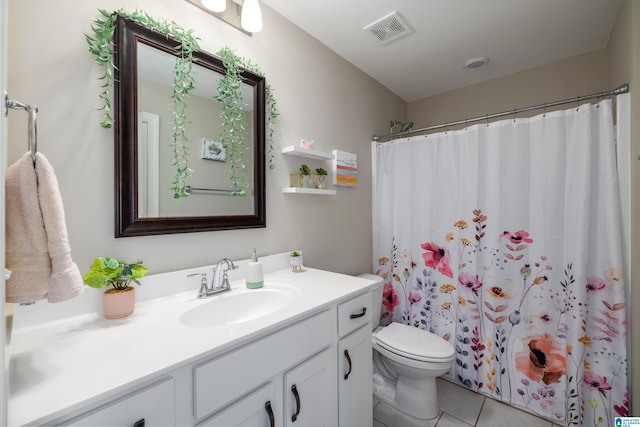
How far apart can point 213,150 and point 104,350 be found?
35.6 inches

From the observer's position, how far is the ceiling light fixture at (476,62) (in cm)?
208

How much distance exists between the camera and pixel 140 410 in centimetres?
61

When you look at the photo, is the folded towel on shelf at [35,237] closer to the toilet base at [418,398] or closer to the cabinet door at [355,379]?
the cabinet door at [355,379]

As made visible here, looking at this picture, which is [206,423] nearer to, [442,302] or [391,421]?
[391,421]

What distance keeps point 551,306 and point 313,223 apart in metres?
1.50

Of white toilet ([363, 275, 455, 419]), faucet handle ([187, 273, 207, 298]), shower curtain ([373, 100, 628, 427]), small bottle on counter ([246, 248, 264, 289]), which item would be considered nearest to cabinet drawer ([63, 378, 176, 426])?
faucet handle ([187, 273, 207, 298])

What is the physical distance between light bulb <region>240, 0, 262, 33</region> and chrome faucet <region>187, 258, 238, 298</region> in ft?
3.84

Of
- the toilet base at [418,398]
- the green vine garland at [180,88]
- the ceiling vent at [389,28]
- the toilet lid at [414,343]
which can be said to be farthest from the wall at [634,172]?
the green vine garland at [180,88]

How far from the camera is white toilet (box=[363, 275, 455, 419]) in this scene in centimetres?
151

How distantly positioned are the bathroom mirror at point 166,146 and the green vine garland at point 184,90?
0.02 m

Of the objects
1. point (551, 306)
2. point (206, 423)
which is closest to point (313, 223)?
point (206, 423)

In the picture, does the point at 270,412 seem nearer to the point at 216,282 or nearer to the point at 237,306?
the point at 237,306

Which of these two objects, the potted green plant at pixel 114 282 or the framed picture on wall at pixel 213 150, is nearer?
the potted green plant at pixel 114 282

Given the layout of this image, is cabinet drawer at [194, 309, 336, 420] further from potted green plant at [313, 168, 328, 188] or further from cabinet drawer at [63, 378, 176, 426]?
potted green plant at [313, 168, 328, 188]
